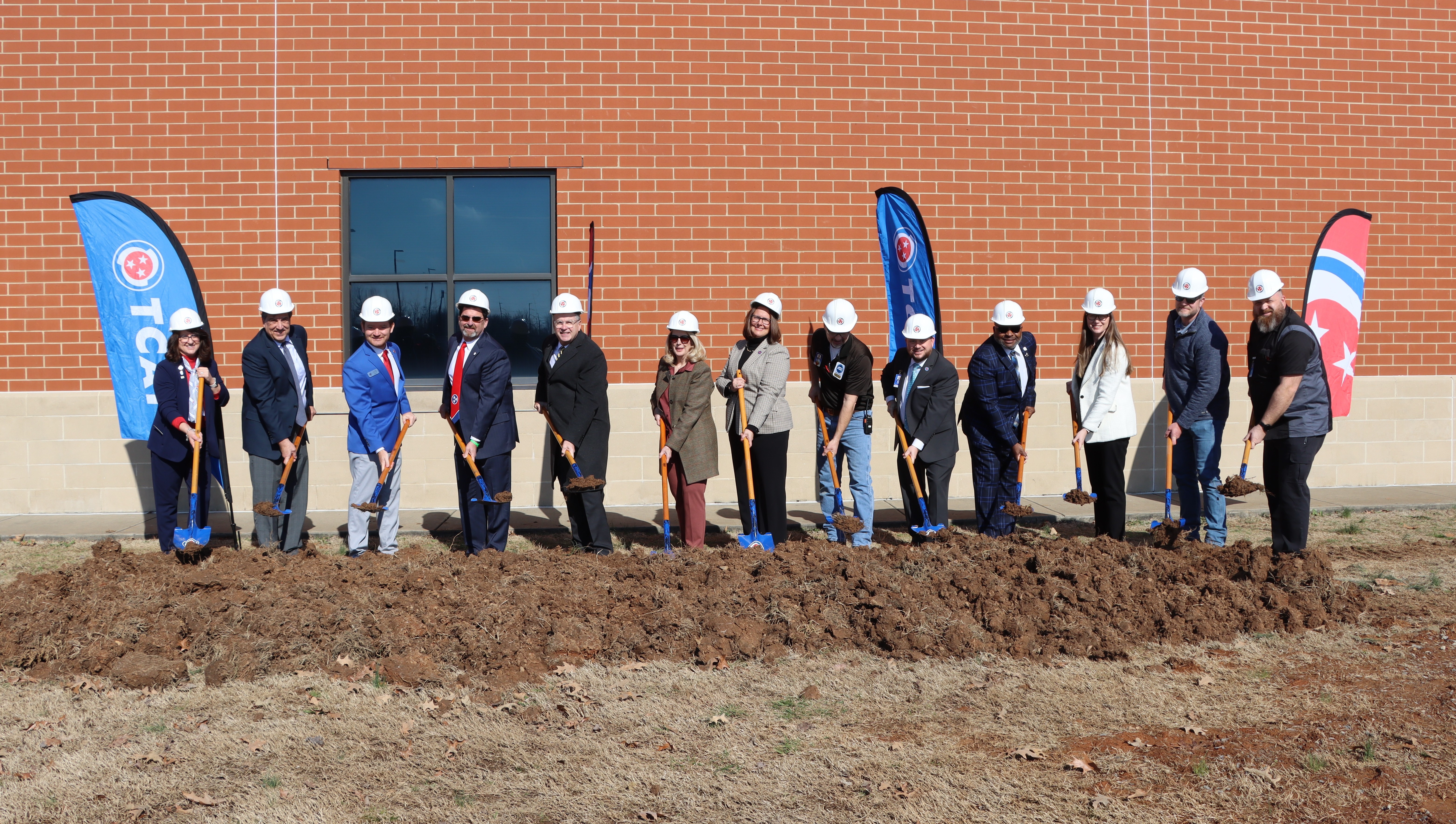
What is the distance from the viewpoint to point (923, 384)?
24.0 ft

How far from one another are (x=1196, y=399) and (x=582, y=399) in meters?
4.37

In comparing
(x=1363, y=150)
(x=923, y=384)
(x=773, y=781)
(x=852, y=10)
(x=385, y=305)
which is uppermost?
(x=852, y=10)

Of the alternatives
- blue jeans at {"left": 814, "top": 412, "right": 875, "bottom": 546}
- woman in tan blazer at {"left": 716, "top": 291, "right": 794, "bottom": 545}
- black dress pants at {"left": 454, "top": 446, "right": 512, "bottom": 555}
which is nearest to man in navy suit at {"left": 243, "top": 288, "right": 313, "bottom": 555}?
black dress pants at {"left": 454, "top": 446, "right": 512, "bottom": 555}

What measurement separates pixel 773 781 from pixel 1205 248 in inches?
368

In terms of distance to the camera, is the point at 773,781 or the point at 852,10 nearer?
the point at 773,781

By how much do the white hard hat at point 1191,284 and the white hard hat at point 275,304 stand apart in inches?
250

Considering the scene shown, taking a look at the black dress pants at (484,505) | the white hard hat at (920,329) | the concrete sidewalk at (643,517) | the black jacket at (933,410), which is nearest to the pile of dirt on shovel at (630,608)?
the black dress pants at (484,505)

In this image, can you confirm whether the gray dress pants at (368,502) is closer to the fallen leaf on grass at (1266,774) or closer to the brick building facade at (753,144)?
the brick building facade at (753,144)

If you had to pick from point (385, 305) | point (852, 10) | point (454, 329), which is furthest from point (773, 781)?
point (852, 10)

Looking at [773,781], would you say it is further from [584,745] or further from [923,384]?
[923,384]

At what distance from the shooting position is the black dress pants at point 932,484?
7344mm

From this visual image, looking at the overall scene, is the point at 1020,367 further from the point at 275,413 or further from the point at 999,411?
the point at 275,413

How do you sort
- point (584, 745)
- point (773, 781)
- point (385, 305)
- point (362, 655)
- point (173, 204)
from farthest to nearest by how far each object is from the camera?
point (173, 204) < point (385, 305) < point (362, 655) < point (584, 745) < point (773, 781)

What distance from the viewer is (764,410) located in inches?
283
